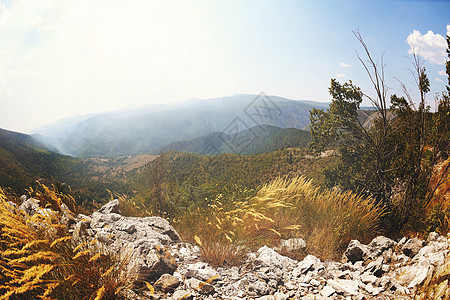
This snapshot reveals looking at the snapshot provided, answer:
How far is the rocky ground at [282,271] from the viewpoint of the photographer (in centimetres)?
241

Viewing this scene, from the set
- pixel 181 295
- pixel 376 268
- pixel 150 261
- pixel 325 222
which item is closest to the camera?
pixel 181 295

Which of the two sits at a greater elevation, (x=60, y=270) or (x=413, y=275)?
(x=60, y=270)

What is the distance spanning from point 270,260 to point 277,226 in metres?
1.22

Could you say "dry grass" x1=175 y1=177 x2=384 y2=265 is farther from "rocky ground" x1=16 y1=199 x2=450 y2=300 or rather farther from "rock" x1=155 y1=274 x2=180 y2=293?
"rock" x1=155 y1=274 x2=180 y2=293

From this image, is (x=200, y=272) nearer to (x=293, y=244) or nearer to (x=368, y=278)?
(x=293, y=244)

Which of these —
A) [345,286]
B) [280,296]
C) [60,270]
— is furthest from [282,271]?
[60,270]

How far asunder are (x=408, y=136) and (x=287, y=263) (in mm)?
4353

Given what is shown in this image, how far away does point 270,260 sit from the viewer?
10.2ft

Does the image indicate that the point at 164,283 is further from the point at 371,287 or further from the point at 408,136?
the point at 408,136

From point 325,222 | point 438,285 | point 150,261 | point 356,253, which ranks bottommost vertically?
point 356,253

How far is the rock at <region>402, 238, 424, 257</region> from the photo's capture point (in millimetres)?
3057

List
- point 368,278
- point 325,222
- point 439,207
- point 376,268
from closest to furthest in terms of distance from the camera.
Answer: point 368,278 → point 376,268 → point 439,207 → point 325,222

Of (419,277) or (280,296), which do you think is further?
(280,296)

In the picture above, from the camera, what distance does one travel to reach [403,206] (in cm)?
A: 401
